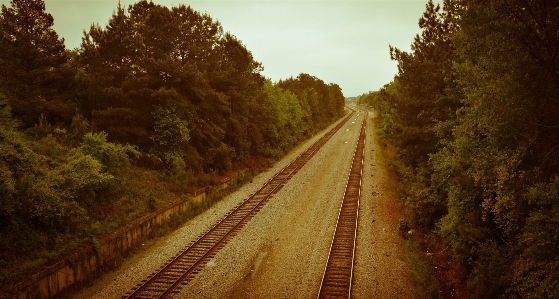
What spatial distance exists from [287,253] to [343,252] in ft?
7.66

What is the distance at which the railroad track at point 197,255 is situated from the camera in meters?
11.8

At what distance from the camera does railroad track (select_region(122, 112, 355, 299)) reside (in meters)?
11.8

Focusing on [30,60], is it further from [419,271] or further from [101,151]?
[419,271]

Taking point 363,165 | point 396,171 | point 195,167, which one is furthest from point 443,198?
point 195,167

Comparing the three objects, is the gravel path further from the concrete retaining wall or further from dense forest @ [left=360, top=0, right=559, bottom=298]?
dense forest @ [left=360, top=0, right=559, bottom=298]

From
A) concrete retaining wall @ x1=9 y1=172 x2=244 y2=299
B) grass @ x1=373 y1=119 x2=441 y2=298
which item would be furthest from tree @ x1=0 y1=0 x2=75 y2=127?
grass @ x1=373 y1=119 x2=441 y2=298

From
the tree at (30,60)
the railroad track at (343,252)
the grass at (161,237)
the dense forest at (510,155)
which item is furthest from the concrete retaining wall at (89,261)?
the dense forest at (510,155)

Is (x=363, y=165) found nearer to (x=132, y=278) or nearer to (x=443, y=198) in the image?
(x=443, y=198)

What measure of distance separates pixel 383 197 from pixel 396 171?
6.35m

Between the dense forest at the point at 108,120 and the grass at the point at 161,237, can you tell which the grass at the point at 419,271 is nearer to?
the grass at the point at 161,237

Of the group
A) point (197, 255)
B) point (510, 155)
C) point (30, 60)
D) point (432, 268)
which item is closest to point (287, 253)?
point (197, 255)

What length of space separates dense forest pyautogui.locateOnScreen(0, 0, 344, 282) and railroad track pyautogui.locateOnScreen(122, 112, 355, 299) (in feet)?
11.8

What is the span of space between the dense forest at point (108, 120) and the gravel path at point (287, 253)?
298 cm

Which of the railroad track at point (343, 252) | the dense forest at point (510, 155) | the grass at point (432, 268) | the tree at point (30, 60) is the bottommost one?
the grass at point (432, 268)
